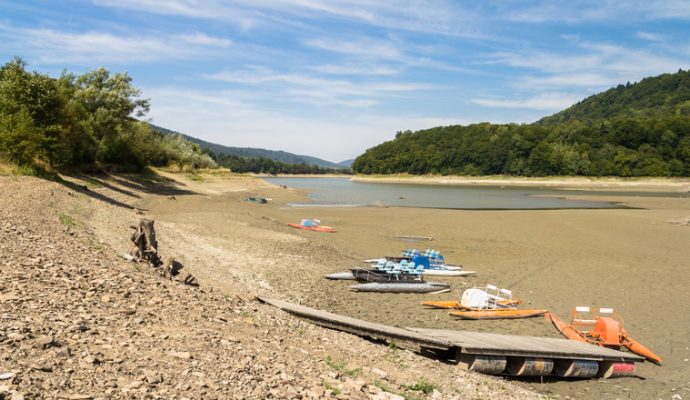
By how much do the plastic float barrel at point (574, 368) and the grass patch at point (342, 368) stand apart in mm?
5177

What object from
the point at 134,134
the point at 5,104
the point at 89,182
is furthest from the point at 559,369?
the point at 134,134

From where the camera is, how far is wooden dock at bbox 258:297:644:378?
32.0ft

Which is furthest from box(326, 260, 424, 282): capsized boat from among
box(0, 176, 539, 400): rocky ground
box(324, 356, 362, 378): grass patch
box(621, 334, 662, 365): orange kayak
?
box(324, 356, 362, 378): grass patch

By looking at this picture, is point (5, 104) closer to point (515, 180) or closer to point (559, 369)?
point (559, 369)

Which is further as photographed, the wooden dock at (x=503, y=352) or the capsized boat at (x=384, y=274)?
the capsized boat at (x=384, y=274)

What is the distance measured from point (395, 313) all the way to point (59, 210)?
44.1 feet

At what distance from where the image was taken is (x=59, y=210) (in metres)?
18.3

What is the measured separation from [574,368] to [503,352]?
1.97 m

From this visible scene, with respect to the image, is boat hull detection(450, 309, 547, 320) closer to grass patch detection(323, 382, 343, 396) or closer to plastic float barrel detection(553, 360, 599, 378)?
plastic float barrel detection(553, 360, 599, 378)

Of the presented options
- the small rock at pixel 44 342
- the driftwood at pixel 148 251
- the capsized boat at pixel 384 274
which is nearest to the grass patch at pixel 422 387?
the small rock at pixel 44 342

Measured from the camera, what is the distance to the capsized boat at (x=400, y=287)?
16.8 metres

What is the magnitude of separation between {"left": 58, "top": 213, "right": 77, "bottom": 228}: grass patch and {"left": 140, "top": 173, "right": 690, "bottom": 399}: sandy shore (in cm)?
358

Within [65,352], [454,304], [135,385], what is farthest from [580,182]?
[65,352]

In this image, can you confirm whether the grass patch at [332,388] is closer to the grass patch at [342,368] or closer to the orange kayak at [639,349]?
the grass patch at [342,368]
